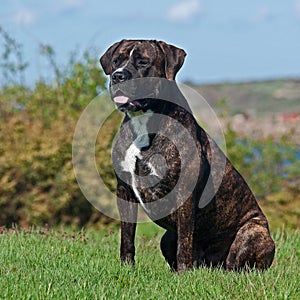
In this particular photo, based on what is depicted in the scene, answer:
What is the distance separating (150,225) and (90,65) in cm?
365

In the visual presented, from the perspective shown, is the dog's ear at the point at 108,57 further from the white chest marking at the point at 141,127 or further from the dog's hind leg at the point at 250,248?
the dog's hind leg at the point at 250,248

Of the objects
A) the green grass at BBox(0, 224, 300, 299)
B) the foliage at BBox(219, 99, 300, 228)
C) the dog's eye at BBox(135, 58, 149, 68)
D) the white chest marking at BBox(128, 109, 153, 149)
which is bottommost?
the green grass at BBox(0, 224, 300, 299)

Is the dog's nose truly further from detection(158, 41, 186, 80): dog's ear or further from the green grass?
the green grass

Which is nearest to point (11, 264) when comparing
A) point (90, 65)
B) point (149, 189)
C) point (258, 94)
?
point (149, 189)

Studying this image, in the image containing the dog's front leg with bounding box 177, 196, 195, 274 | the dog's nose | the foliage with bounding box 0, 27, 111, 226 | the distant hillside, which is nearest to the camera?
the dog's nose

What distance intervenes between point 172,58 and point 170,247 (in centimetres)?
172

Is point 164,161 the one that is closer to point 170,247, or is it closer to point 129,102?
point 129,102

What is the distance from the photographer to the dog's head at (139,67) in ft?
17.9

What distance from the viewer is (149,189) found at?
5.47 m

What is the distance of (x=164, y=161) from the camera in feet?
17.8

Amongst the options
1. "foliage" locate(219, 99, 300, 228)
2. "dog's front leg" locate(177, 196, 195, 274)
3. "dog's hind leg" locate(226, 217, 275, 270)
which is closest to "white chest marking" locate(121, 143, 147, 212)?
"dog's front leg" locate(177, 196, 195, 274)

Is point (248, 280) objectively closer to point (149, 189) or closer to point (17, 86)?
point (149, 189)

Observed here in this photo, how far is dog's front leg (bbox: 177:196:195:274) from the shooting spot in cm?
551

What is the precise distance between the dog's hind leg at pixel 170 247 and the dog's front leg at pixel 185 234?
0.44 meters
